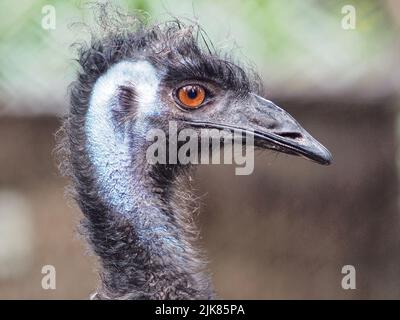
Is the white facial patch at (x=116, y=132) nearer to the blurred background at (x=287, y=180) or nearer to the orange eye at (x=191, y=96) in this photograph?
the orange eye at (x=191, y=96)

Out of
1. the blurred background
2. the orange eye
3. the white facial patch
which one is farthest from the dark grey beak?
the blurred background

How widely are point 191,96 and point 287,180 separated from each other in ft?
3.42

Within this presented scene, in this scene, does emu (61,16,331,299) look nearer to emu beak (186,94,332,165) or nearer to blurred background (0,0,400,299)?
emu beak (186,94,332,165)

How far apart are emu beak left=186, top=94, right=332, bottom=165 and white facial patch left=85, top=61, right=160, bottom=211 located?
140mm

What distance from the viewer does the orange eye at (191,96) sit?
2.13 m

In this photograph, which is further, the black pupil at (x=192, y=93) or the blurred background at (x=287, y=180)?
the blurred background at (x=287, y=180)

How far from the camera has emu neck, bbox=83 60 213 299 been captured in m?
2.07

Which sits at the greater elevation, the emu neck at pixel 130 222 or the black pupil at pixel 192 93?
the black pupil at pixel 192 93

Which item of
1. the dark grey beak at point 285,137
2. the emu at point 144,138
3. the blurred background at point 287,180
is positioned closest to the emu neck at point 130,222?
the emu at point 144,138

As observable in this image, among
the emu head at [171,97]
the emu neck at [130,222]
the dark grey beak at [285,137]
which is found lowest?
the emu neck at [130,222]

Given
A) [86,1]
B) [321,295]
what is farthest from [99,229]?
[321,295]

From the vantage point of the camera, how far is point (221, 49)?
2381 mm

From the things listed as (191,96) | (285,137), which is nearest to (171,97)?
(191,96)
